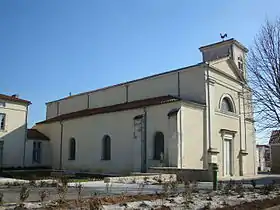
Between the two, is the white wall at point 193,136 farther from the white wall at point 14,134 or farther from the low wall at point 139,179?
the white wall at point 14,134

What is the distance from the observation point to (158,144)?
29.5m

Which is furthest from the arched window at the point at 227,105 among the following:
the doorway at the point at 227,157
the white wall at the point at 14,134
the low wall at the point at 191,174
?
the white wall at the point at 14,134

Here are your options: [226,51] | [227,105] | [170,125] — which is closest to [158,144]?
[170,125]

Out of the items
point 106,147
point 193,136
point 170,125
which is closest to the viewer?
point 170,125

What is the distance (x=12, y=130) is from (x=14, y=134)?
471 mm

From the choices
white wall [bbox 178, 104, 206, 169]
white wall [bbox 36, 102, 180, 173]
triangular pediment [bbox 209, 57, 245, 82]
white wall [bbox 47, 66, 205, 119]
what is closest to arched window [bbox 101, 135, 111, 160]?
white wall [bbox 36, 102, 180, 173]

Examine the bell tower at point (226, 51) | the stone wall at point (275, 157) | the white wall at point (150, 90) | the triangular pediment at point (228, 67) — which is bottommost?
the stone wall at point (275, 157)

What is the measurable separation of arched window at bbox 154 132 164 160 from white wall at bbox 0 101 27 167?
1528 centimetres

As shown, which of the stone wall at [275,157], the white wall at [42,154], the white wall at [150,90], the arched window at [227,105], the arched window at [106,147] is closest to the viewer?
the white wall at [150,90]

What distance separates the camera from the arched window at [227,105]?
34.4 meters

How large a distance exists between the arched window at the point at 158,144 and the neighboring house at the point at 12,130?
1527 cm

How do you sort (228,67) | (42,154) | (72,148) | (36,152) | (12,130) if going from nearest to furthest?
(12,130) < (228,67) < (72,148) < (36,152) < (42,154)

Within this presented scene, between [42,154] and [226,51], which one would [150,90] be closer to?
[226,51]

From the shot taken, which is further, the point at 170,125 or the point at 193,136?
the point at 193,136
